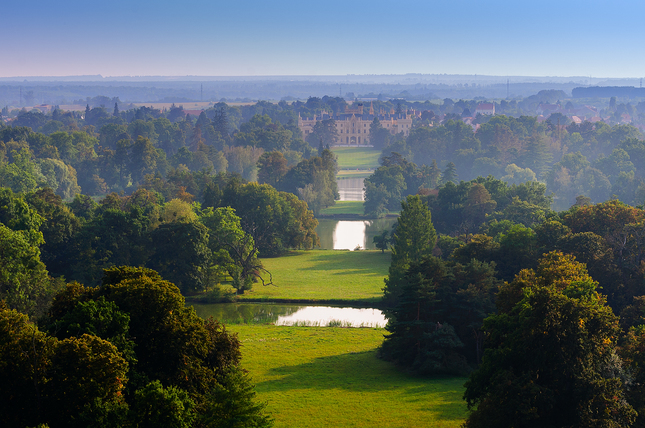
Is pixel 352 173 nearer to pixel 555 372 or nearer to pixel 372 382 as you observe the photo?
pixel 372 382

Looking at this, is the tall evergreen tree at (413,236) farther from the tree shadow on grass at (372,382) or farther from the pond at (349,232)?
the pond at (349,232)

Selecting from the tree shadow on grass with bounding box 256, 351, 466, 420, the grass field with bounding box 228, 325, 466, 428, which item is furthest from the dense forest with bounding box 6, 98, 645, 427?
the grass field with bounding box 228, 325, 466, 428

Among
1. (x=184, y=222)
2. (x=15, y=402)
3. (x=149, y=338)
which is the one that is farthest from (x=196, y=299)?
(x=15, y=402)

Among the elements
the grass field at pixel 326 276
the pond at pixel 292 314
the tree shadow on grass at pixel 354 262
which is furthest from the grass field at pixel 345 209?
the pond at pixel 292 314

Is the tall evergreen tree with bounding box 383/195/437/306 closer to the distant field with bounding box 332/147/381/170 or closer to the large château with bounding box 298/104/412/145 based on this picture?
the distant field with bounding box 332/147/381/170

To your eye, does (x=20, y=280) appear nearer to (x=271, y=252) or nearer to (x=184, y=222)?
(x=184, y=222)

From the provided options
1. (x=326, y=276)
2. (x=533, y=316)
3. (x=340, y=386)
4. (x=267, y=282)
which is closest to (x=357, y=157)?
(x=326, y=276)
